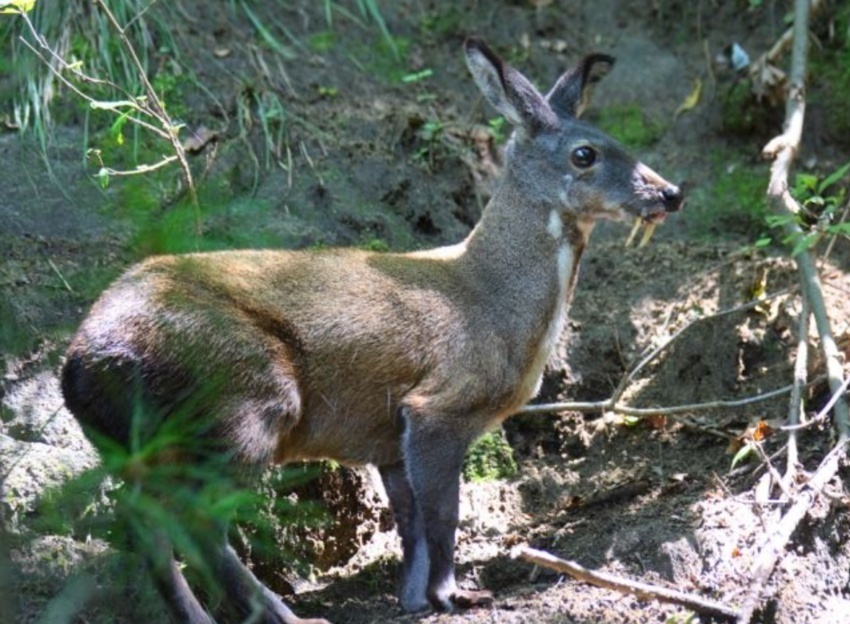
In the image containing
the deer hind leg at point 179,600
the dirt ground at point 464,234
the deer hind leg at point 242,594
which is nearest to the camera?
the deer hind leg at point 179,600

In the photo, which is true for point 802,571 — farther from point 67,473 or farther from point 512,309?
point 67,473

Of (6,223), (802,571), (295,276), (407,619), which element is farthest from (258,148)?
(802,571)

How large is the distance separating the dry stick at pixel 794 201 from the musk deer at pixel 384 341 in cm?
88

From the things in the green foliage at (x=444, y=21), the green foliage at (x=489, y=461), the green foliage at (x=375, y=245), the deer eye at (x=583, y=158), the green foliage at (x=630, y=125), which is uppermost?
the green foliage at (x=444, y=21)

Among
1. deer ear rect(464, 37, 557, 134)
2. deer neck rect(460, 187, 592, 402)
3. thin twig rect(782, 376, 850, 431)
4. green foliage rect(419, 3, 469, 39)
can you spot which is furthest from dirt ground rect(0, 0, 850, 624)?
deer ear rect(464, 37, 557, 134)

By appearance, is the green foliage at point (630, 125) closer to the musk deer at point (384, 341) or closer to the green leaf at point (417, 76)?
the green leaf at point (417, 76)

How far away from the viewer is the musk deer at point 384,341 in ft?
19.2

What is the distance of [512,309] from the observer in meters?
6.97

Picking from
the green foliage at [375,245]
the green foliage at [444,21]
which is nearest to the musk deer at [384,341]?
the green foliage at [375,245]

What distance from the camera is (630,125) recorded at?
1031cm

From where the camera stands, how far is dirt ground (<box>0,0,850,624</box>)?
20.7 feet

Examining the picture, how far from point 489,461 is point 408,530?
3.94ft

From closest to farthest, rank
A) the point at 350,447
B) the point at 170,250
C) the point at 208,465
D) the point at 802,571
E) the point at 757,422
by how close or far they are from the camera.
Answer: the point at 170,250 → the point at 208,465 → the point at 802,571 → the point at 350,447 → the point at 757,422

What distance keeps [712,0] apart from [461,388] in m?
5.38
